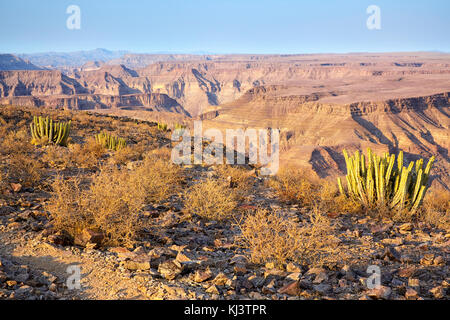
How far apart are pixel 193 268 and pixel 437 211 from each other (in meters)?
5.74

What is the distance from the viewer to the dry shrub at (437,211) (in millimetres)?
6090

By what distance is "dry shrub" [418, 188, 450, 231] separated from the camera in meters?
6.09

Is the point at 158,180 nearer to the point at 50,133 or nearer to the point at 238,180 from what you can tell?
the point at 238,180

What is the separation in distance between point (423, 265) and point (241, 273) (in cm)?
240

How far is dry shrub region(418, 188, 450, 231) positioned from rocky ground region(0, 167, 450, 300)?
0.92 meters

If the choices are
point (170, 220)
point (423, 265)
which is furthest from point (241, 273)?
point (423, 265)

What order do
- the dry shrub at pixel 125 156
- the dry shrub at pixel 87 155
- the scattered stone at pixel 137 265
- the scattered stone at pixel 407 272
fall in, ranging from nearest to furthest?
the scattered stone at pixel 137 265 < the scattered stone at pixel 407 272 < the dry shrub at pixel 87 155 < the dry shrub at pixel 125 156

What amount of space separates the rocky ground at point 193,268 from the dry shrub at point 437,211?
0.92 meters

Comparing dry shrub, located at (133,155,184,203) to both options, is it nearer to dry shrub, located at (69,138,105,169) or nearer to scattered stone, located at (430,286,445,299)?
dry shrub, located at (69,138,105,169)

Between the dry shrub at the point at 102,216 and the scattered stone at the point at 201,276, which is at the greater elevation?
the dry shrub at the point at 102,216

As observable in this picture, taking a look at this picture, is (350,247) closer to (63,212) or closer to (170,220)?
(170,220)

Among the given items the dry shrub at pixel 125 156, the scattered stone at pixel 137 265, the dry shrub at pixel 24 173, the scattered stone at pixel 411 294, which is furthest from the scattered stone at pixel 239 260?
the dry shrub at pixel 125 156

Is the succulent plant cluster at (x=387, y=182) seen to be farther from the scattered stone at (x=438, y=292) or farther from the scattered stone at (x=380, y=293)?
the scattered stone at (x=380, y=293)

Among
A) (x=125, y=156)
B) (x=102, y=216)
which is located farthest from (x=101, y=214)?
(x=125, y=156)
